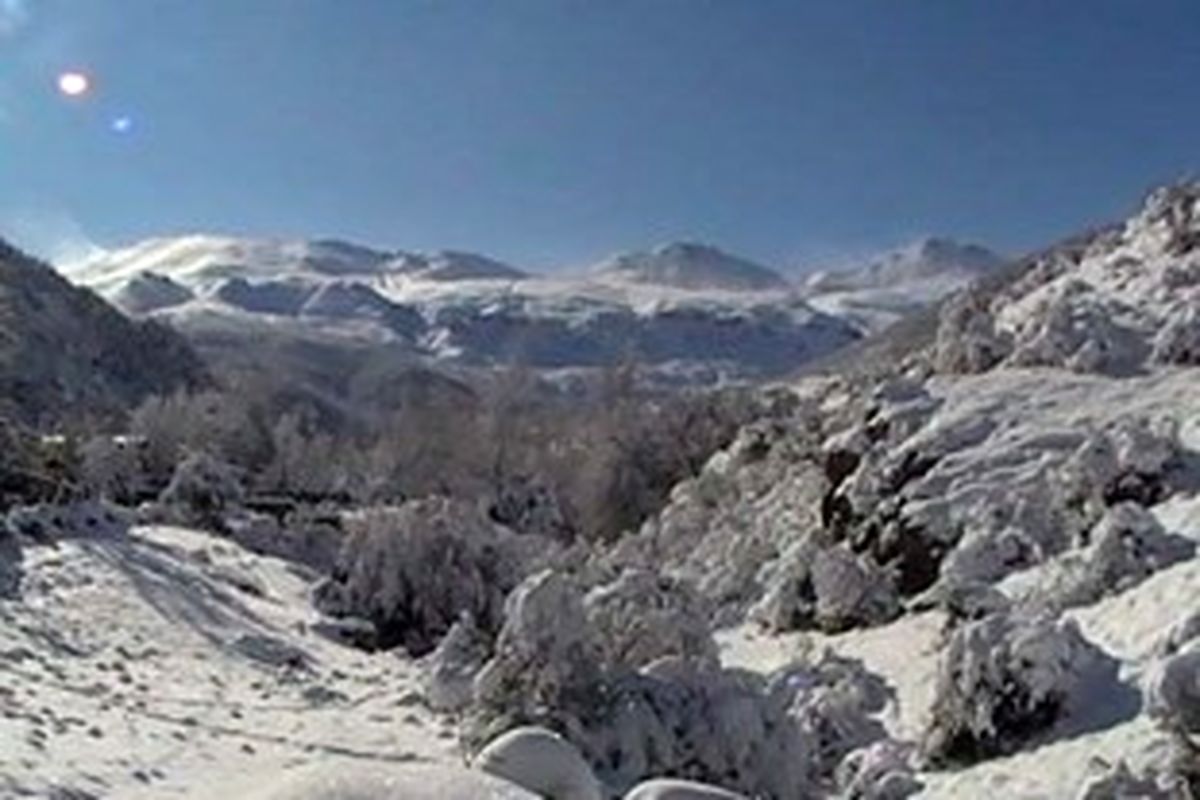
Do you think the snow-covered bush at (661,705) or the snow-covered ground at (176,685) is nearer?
the snow-covered ground at (176,685)

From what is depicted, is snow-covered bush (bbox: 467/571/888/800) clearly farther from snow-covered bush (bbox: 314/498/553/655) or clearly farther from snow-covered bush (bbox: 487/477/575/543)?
snow-covered bush (bbox: 487/477/575/543)

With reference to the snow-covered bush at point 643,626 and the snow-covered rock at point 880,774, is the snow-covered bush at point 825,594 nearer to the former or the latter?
the snow-covered bush at point 643,626

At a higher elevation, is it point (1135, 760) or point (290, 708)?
point (1135, 760)

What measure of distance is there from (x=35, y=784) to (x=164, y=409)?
76718 millimetres

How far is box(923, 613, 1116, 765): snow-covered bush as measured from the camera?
12656 mm

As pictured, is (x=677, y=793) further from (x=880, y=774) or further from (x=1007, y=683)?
(x=1007, y=683)

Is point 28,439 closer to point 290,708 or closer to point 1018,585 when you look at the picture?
point 290,708

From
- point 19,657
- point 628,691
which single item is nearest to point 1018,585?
point 628,691

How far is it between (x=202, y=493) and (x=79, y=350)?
375 ft

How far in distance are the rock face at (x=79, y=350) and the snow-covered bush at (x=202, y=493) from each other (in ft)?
283

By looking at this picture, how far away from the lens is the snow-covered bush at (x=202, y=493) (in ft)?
141

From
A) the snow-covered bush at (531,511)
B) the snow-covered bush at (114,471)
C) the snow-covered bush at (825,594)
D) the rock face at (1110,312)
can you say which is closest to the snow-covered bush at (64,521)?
the snow-covered bush at (114,471)

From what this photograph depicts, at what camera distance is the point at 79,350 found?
152750 millimetres

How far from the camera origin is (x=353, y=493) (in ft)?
219
